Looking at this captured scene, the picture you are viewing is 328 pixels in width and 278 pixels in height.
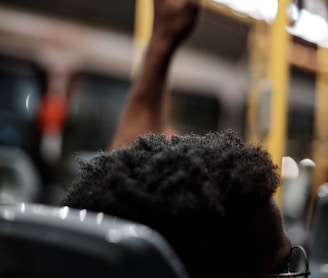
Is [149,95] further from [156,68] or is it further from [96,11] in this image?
[96,11]

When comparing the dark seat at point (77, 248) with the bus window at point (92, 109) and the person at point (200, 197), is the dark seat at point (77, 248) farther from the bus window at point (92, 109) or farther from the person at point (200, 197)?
the bus window at point (92, 109)

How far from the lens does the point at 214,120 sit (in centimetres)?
622

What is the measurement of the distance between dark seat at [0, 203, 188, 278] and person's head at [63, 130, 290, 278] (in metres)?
0.13

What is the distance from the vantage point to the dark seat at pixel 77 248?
432 millimetres

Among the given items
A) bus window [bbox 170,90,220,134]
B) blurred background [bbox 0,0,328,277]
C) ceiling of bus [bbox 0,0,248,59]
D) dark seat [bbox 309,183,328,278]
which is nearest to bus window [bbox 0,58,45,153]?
blurred background [bbox 0,0,328,277]

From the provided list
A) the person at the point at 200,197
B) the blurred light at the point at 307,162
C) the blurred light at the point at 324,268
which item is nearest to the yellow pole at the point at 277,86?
the blurred light at the point at 324,268

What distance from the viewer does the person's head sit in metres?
0.62

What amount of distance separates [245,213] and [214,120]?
220 inches

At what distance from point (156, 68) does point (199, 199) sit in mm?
820

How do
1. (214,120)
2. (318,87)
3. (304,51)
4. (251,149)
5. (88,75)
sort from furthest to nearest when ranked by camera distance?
(214,120), (88,75), (318,87), (304,51), (251,149)

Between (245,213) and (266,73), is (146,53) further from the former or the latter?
(266,73)

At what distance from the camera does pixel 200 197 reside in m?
0.62

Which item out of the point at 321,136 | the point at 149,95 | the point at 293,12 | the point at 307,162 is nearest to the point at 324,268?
the point at 149,95

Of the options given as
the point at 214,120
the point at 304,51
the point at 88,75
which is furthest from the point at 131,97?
the point at 214,120
